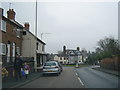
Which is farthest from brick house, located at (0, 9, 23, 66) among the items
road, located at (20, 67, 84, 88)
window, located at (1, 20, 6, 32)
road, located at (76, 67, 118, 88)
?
road, located at (76, 67, 118, 88)

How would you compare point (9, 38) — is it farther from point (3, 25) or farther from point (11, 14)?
point (11, 14)

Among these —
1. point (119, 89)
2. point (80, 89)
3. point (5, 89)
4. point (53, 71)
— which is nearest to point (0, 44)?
point (53, 71)

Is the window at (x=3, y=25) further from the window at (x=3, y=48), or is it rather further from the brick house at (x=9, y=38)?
the window at (x=3, y=48)

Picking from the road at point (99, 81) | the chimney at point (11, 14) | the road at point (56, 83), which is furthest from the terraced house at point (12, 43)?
the road at point (99, 81)

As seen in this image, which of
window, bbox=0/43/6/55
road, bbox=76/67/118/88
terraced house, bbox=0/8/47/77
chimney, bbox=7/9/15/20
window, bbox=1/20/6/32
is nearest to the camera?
road, bbox=76/67/118/88

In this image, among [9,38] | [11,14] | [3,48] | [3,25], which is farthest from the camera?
[11,14]

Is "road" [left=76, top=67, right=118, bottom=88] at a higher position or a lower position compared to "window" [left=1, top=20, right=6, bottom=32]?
lower

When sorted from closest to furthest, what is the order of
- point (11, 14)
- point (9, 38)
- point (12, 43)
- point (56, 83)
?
point (56, 83) < point (9, 38) < point (12, 43) < point (11, 14)

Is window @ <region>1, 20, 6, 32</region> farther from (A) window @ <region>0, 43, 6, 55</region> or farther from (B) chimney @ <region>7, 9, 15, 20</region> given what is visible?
(B) chimney @ <region>7, 9, 15, 20</region>

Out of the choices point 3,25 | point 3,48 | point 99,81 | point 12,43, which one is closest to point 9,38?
point 12,43

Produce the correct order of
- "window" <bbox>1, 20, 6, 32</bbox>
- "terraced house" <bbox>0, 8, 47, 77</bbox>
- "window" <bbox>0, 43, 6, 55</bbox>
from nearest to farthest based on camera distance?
1. "terraced house" <bbox>0, 8, 47, 77</bbox>
2. "window" <bbox>0, 43, 6, 55</bbox>
3. "window" <bbox>1, 20, 6, 32</bbox>

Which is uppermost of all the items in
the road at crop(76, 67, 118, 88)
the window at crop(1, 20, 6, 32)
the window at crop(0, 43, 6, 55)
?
the window at crop(1, 20, 6, 32)

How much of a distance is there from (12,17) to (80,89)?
2319 cm

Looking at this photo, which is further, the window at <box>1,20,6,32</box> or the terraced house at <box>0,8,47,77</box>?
the window at <box>1,20,6,32</box>
